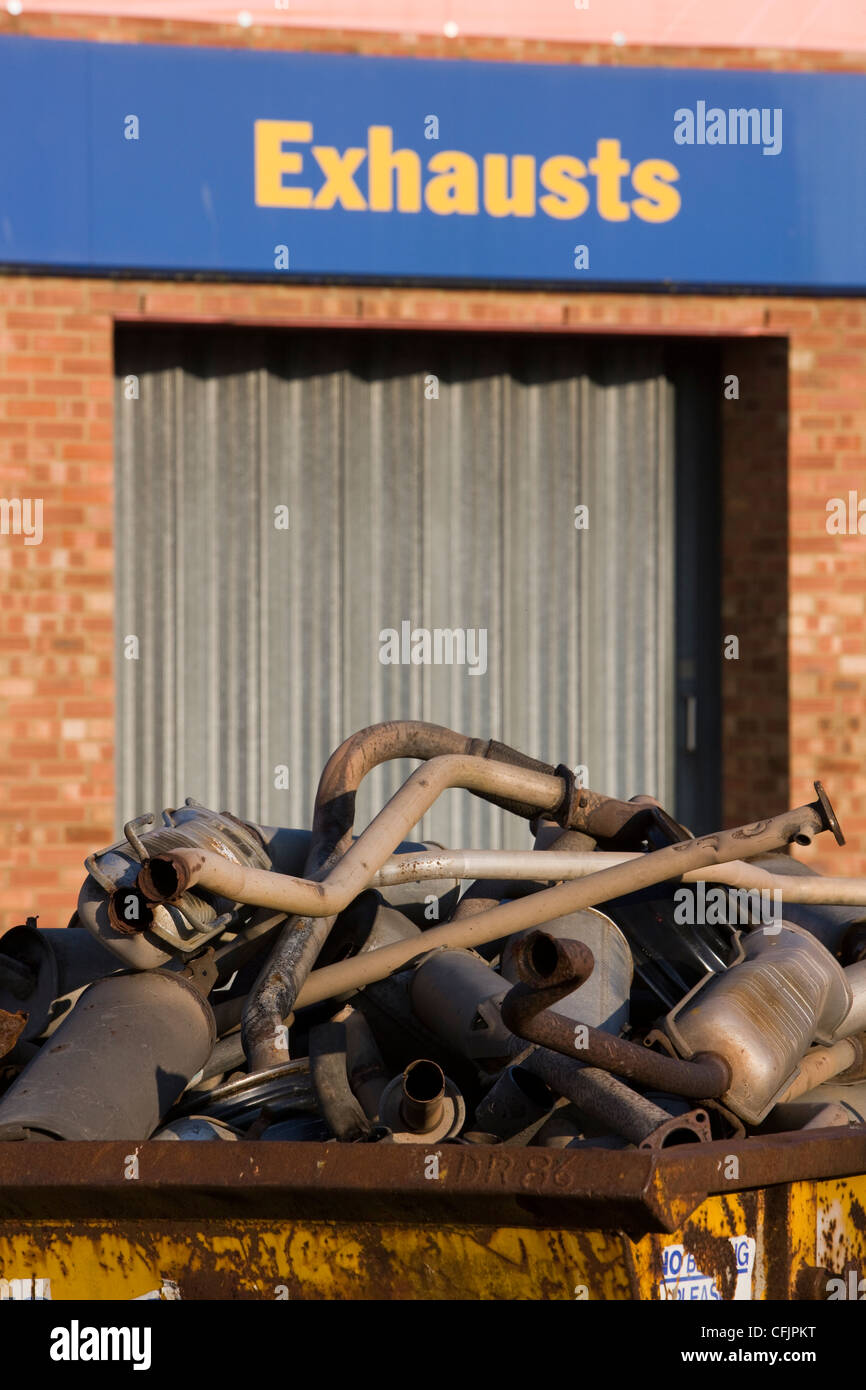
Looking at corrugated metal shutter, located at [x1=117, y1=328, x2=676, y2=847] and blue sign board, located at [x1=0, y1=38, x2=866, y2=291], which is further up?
blue sign board, located at [x1=0, y1=38, x2=866, y2=291]

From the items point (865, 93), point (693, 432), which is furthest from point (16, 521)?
point (865, 93)

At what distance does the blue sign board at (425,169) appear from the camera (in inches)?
252

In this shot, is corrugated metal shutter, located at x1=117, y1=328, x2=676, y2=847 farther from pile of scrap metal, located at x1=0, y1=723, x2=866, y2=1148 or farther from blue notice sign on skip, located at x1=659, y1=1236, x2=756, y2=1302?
blue notice sign on skip, located at x1=659, y1=1236, x2=756, y2=1302

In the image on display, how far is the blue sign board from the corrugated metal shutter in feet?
1.59

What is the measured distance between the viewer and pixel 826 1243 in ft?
8.32

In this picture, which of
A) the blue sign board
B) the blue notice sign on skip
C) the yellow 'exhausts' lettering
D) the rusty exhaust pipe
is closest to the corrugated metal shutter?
the blue sign board

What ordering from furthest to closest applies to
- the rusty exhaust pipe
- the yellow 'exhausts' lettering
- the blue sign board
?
1. the yellow 'exhausts' lettering
2. the blue sign board
3. the rusty exhaust pipe

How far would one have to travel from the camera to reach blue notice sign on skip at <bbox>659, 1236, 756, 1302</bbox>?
7.39 ft

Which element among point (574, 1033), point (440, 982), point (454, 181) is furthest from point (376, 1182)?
point (454, 181)

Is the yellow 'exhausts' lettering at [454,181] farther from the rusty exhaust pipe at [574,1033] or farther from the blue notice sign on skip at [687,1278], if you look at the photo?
the blue notice sign on skip at [687,1278]

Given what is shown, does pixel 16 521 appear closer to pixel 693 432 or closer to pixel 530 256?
pixel 530 256

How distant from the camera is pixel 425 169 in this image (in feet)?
21.9

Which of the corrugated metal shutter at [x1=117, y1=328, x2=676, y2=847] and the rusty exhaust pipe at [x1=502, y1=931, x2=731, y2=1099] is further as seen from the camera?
the corrugated metal shutter at [x1=117, y1=328, x2=676, y2=847]

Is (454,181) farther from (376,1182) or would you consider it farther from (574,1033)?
(376,1182)
